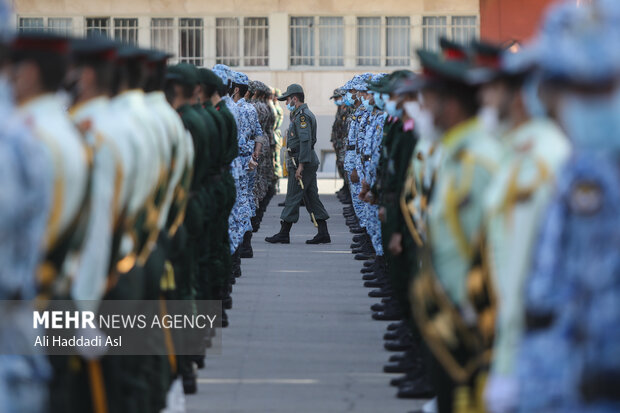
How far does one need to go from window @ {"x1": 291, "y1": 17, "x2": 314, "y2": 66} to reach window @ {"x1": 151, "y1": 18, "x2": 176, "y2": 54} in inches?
140

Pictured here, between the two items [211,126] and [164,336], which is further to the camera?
[211,126]

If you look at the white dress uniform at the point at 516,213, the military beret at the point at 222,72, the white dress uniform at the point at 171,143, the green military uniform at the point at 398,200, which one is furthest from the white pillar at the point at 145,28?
the white dress uniform at the point at 516,213

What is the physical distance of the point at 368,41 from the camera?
3947cm

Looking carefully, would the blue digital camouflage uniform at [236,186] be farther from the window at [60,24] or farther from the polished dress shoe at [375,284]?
the window at [60,24]

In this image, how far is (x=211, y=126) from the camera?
33.4 ft

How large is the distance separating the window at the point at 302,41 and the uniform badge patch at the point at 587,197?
3584 cm

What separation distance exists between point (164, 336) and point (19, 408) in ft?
11.3

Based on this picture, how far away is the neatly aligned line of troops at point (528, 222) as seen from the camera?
12.2 feet

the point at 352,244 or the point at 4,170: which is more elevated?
the point at 4,170

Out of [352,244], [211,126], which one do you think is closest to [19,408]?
[211,126]

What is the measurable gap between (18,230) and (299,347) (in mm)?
6682

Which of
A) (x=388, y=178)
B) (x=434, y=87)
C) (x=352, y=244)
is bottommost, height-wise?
(x=352, y=244)

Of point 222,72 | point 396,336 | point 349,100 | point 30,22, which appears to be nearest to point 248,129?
point 222,72

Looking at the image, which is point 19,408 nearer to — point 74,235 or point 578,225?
point 74,235
